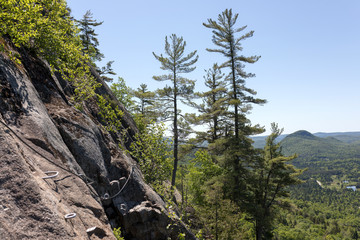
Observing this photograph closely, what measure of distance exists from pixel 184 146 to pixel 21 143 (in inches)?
740

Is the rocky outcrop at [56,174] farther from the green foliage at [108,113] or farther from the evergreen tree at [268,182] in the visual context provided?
the evergreen tree at [268,182]

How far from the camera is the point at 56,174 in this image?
363cm

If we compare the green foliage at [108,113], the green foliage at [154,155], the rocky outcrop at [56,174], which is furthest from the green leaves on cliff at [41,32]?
the green foliage at [154,155]

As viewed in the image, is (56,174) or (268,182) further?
(268,182)

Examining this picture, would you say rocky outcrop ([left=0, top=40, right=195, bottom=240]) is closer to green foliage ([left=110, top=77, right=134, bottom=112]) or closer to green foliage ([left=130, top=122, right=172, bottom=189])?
green foliage ([left=130, top=122, right=172, bottom=189])

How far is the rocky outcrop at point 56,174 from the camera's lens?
118 inches

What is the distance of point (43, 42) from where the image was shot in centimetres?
638

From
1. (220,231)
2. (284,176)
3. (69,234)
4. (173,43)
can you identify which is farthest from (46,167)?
(284,176)

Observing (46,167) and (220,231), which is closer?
(46,167)

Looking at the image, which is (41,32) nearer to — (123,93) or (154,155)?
(154,155)

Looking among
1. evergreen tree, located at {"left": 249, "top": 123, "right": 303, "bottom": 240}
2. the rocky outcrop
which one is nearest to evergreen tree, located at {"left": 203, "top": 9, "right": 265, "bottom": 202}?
evergreen tree, located at {"left": 249, "top": 123, "right": 303, "bottom": 240}

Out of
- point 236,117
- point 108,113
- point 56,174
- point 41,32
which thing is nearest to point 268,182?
point 236,117

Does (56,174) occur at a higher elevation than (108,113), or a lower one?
lower

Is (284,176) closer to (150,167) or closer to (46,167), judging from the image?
(150,167)
